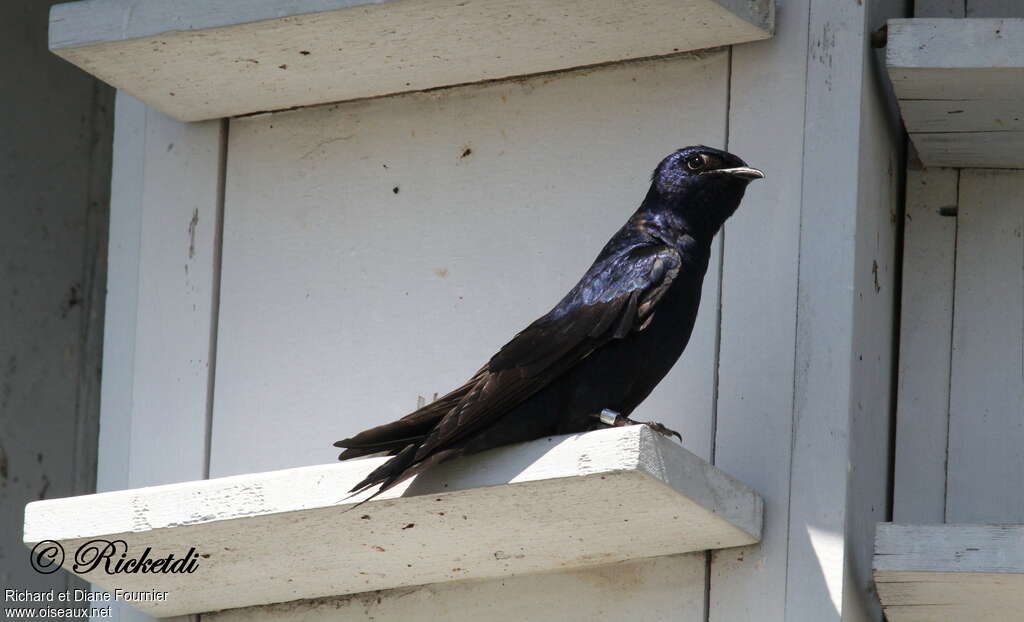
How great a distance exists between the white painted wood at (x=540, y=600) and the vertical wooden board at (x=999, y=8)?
3.11ft

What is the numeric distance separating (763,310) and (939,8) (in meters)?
0.67

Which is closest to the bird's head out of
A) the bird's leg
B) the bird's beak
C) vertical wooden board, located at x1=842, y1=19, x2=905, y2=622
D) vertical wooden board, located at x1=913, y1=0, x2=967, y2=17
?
the bird's beak

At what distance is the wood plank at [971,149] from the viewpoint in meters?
2.81

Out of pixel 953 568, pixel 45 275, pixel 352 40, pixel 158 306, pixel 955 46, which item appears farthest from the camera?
pixel 45 275

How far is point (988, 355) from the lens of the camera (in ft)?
9.16

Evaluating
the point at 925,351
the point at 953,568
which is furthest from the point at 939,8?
the point at 953,568

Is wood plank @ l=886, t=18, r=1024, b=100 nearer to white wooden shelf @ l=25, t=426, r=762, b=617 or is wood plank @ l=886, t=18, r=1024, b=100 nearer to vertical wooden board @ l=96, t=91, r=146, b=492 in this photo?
white wooden shelf @ l=25, t=426, r=762, b=617

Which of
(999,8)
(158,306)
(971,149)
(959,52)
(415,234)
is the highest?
(999,8)

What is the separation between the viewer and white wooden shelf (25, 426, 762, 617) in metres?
2.31

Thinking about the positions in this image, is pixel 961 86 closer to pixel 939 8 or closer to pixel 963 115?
pixel 963 115

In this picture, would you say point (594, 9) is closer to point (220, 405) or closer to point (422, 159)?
point (422, 159)

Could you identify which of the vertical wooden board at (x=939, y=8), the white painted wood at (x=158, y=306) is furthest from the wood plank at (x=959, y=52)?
the white painted wood at (x=158, y=306)

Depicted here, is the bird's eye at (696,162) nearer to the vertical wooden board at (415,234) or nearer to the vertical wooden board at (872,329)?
the vertical wooden board at (415,234)

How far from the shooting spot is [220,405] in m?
2.86
